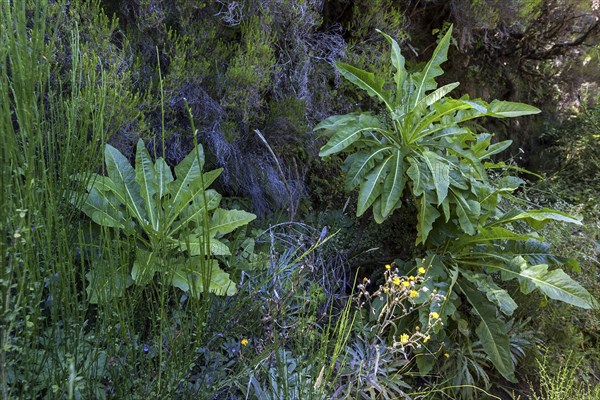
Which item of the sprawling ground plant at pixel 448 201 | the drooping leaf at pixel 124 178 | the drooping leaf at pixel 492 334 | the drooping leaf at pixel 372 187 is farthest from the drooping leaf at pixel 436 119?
the drooping leaf at pixel 124 178

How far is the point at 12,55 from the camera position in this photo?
115 cm

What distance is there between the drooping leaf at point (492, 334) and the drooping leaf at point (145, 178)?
80.8 inches

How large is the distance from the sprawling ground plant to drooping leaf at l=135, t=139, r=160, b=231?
1.04 metres

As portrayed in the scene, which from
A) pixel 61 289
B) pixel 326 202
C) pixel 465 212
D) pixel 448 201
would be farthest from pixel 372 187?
pixel 61 289

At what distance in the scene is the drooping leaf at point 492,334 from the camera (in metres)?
3.00

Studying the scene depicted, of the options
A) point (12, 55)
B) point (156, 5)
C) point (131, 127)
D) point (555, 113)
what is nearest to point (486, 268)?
point (131, 127)

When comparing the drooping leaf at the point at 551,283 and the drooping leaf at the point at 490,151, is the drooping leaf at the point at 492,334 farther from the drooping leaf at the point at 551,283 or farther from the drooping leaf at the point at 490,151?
the drooping leaf at the point at 490,151

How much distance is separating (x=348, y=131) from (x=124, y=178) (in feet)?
4.55

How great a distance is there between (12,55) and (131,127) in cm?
190

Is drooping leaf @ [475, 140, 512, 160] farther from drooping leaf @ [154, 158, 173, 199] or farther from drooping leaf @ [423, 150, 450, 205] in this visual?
drooping leaf @ [154, 158, 173, 199]

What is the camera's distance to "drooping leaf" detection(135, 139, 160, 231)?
270 centimetres

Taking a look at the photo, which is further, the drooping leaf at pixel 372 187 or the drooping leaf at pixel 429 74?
the drooping leaf at pixel 429 74

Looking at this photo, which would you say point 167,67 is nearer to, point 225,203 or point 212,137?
point 212,137

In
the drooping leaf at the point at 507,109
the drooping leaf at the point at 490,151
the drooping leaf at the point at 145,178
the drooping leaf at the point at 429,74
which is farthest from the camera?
the drooping leaf at the point at 490,151
